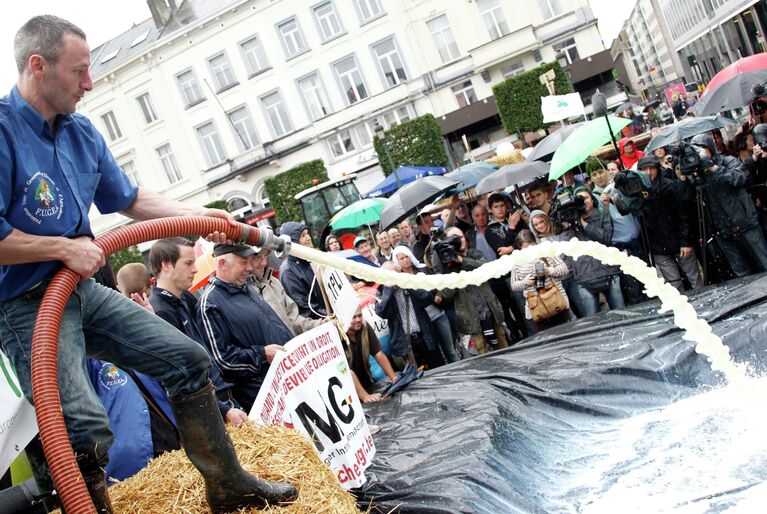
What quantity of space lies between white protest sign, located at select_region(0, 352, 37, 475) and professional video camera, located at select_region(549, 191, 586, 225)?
520cm

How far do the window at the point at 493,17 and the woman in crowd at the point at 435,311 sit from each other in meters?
28.6

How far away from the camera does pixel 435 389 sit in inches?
224

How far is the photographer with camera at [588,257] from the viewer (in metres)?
7.10

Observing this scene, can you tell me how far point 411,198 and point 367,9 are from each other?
27604 millimetres

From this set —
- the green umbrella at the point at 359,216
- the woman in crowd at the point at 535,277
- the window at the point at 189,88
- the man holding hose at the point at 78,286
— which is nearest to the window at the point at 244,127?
the window at the point at 189,88

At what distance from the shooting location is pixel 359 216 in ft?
44.0

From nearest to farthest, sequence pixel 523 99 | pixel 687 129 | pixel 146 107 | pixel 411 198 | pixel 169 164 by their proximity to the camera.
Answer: pixel 687 129, pixel 411 198, pixel 523 99, pixel 146 107, pixel 169 164

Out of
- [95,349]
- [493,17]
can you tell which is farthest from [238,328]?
[493,17]

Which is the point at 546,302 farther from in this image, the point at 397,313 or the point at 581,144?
the point at 581,144

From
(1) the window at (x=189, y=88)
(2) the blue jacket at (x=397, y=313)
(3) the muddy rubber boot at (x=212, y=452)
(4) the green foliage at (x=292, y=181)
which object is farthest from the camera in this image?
(1) the window at (x=189, y=88)

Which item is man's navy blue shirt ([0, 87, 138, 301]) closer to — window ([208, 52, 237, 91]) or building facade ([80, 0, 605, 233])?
building facade ([80, 0, 605, 233])

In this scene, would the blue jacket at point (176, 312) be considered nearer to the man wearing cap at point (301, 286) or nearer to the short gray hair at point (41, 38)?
the man wearing cap at point (301, 286)

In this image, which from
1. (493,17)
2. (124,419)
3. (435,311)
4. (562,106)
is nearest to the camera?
(124,419)

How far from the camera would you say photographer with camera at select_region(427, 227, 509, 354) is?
7125 mm
